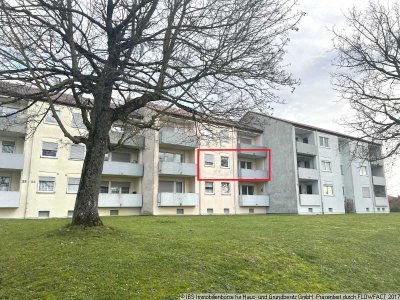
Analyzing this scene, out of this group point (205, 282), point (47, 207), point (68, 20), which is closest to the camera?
point (205, 282)

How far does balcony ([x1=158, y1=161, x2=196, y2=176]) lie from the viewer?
33.2 metres

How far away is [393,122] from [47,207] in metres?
24.9

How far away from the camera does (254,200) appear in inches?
1572

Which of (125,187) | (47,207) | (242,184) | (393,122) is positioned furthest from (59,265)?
(242,184)

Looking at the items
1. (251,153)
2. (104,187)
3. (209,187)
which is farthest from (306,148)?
(104,187)

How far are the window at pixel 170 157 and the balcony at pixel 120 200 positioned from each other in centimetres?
465

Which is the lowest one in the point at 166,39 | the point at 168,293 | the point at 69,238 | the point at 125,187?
the point at 168,293

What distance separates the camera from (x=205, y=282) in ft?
22.0

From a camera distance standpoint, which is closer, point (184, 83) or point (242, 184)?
point (184, 83)

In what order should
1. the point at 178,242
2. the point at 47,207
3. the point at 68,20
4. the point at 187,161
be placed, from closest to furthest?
the point at 68,20 < the point at 178,242 < the point at 47,207 < the point at 187,161

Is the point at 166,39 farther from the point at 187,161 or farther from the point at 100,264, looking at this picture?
the point at 187,161

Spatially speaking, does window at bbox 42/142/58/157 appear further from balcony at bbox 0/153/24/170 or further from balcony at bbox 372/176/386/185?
balcony at bbox 372/176/386/185

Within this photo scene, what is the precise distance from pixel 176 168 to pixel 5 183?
47.6ft

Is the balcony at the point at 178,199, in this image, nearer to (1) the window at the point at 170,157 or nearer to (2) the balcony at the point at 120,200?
(2) the balcony at the point at 120,200
